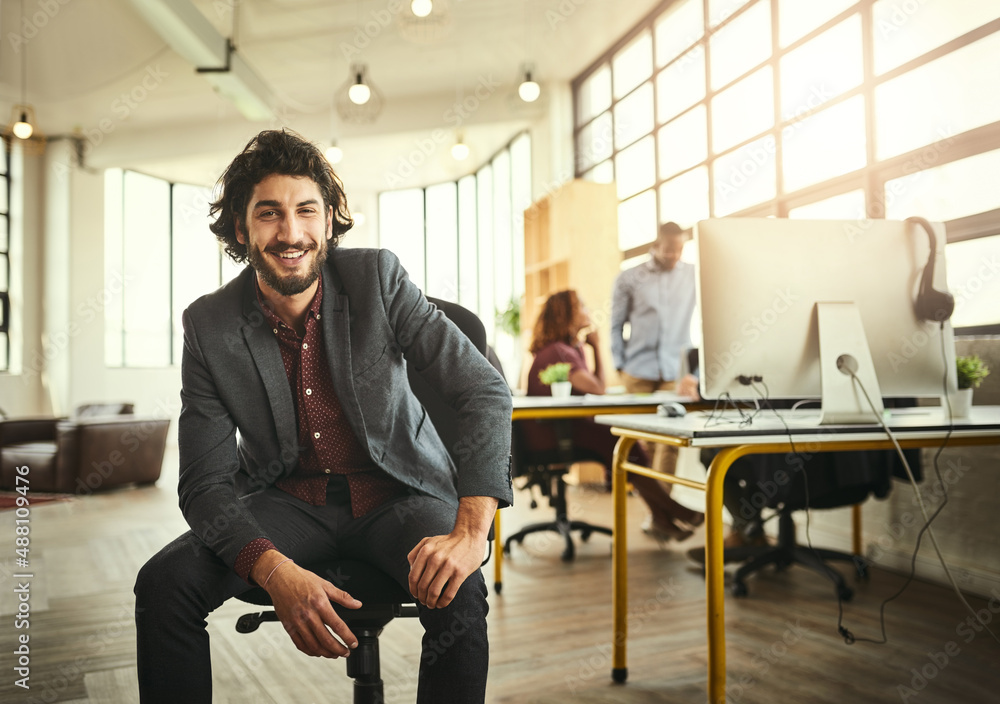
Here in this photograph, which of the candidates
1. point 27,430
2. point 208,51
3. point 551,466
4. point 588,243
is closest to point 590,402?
point 551,466

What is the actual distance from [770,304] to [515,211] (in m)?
6.67

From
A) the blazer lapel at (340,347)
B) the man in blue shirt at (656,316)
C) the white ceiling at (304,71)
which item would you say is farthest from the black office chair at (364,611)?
the white ceiling at (304,71)

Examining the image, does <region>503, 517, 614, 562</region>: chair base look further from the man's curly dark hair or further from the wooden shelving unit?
the wooden shelving unit

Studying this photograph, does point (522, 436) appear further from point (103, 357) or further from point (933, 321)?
point (103, 357)

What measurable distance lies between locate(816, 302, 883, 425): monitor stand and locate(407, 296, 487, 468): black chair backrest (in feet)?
2.86

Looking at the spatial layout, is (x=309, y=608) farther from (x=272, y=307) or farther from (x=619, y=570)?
(x=619, y=570)

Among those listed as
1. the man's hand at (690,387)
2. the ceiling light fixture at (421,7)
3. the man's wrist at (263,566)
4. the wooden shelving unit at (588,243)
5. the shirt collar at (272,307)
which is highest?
the ceiling light fixture at (421,7)

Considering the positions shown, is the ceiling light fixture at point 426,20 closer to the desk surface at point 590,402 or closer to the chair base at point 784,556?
the desk surface at point 590,402

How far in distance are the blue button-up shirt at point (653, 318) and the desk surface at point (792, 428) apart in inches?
89.5

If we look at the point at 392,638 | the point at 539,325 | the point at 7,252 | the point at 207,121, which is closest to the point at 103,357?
the point at 7,252

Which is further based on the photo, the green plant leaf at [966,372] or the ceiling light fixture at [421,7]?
the ceiling light fixture at [421,7]

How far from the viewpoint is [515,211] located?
828 cm

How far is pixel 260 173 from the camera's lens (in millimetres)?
1455

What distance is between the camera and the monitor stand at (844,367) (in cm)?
178
